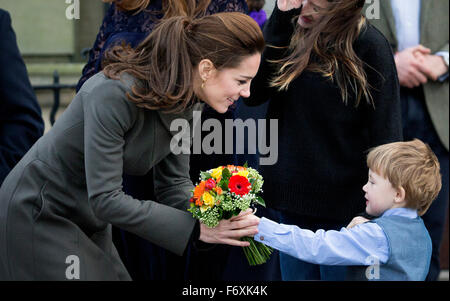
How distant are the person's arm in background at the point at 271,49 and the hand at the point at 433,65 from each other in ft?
4.60

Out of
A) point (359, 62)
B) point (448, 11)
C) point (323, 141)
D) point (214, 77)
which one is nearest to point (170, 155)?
point (214, 77)

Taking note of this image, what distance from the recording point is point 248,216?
10.5 ft

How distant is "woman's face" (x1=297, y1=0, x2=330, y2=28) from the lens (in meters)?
3.61

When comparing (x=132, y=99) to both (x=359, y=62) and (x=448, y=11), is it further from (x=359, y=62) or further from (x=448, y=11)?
(x=448, y=11)

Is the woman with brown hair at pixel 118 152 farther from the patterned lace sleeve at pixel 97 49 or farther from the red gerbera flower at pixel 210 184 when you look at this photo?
the patterned lace sleeve at pixel 97 49

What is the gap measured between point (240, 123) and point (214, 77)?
115 cm

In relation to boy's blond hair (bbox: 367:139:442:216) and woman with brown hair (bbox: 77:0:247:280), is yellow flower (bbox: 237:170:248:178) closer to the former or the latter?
boy's blond hair (bbox: 367:139:442:216)

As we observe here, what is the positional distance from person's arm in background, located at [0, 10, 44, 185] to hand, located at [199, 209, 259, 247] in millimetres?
1108

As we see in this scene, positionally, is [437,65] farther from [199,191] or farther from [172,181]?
[199,191]

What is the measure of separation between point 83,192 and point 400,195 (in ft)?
4.04

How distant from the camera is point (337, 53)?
142 inches

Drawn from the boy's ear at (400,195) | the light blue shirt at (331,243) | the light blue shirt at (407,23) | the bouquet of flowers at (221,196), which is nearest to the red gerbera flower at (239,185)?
the bouquet of flowers at (221,196)

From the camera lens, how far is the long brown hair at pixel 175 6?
3750 millimetres

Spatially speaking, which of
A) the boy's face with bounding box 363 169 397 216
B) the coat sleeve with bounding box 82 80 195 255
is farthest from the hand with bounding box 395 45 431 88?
the coat sleeve with bounding box 82 80 195 255
